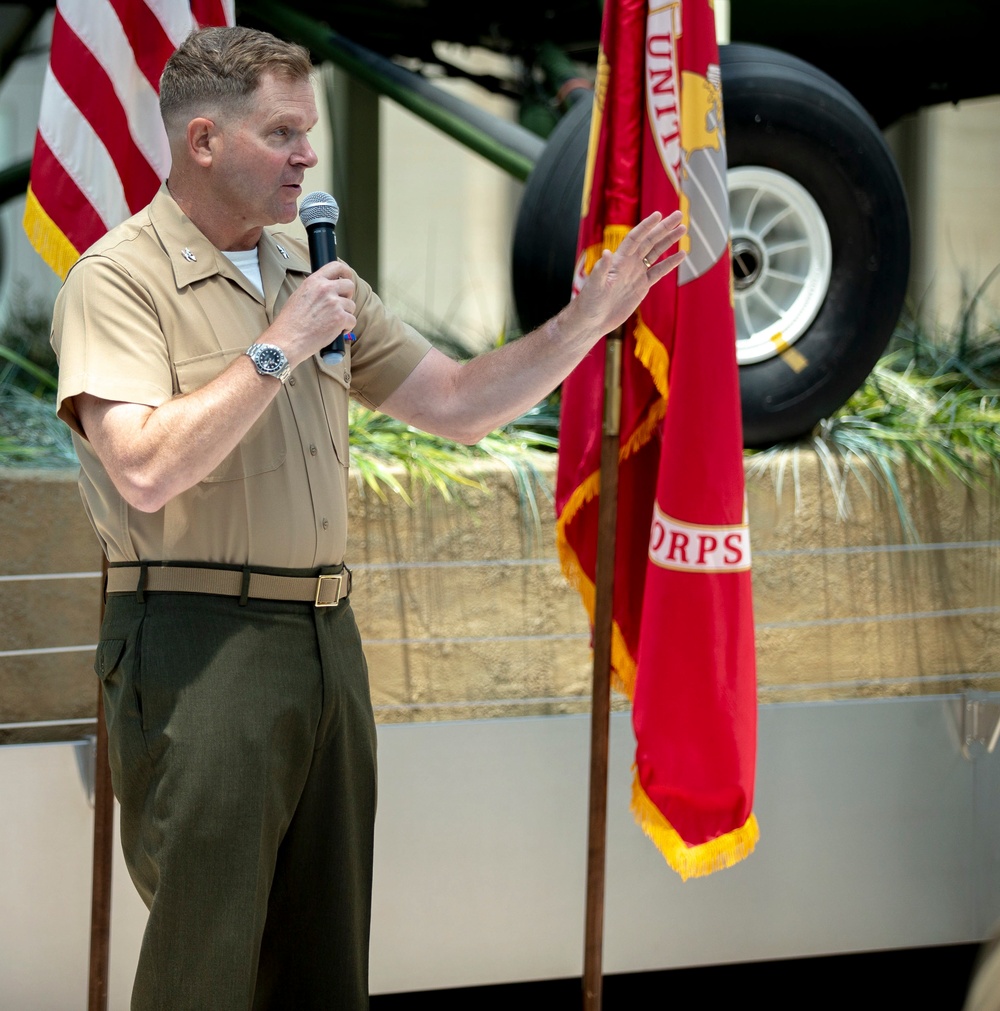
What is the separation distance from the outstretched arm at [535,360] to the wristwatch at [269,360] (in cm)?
54

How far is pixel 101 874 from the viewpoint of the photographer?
2600 mm

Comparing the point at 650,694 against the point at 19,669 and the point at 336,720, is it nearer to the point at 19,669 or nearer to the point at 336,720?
the point at 336,720

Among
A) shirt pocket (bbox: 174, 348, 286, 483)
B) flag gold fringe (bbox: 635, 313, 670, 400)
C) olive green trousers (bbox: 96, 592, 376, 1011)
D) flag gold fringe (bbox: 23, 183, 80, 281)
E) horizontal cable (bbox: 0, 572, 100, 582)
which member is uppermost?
flag gold fringe (bbox: 23, 183, 80, 281)

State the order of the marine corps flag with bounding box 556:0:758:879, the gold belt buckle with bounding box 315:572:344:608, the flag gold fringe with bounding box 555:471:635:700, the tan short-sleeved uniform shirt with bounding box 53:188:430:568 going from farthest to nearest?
the flag gold fringe with bounding box 555:471:635:700, the marine corps flag with bounding box 556:0:758:879, the gold belt buckle with bounding box 315:572:344:608, the tan short-sleeved uniform shirt with bounding box 53:188:430:568

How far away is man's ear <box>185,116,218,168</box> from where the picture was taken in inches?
75.4

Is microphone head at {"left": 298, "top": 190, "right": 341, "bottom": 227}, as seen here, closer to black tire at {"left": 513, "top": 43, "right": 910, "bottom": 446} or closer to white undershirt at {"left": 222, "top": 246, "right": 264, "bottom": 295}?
white undershirt at {"left": 222, "top": 246, "right": 264, "bottom": 295}

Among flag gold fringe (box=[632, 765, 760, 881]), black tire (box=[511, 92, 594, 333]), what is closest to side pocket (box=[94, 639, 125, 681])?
flag gold fringe (box=[632, 765, 760, 881])

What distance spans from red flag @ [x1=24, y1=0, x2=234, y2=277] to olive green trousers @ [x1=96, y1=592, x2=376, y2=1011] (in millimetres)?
993

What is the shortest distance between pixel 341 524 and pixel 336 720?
0.31 meters

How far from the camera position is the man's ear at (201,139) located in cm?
192

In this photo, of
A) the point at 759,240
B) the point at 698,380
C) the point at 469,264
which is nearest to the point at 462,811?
the point at 698,380

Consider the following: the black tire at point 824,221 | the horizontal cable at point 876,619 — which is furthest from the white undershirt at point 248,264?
the horizontal cable at point 876,619

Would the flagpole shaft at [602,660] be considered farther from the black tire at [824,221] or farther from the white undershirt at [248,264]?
the black tire at [824,221]

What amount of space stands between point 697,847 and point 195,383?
52.7 inches
